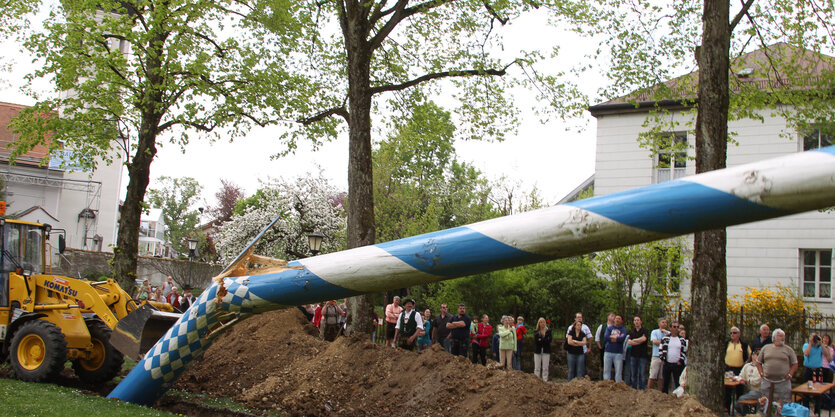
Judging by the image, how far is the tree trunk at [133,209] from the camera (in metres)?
19.9

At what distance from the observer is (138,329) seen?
11109 mm

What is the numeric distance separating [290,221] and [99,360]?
31876 millimetres

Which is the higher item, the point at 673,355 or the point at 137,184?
the point at 137,184

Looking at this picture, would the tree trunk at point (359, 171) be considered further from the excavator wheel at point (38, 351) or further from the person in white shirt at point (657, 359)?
the person in white shirt at point (657, 359)

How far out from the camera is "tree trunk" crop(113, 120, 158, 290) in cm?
1991

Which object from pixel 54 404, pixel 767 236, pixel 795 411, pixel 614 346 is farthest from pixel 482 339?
pixel 767 236

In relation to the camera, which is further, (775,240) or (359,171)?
(775,240)

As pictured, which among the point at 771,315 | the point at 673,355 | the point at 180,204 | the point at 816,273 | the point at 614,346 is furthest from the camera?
the point at 180,204

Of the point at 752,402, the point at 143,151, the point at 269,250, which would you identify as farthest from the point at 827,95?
the point at 269,250

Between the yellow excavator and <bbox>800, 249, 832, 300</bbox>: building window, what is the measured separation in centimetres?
2395

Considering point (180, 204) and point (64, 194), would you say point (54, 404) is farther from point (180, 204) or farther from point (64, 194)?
point (180, 204)

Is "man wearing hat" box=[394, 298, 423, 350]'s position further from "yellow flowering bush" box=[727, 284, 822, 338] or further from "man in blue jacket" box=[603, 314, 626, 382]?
"yellow flowering bush" box=[727, 284, 822, 338]

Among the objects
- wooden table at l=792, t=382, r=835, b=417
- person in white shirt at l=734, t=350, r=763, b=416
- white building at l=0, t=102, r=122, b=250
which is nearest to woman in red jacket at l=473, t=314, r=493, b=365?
person in white shirt at l=734, t=350, r=763, b=416

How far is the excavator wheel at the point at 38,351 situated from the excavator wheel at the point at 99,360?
702mm
